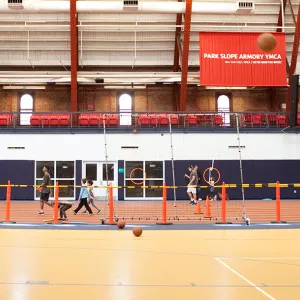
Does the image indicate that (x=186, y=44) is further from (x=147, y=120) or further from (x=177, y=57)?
(x=147, y=120)

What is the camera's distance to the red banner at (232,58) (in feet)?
92.5

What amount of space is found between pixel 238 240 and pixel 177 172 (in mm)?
17239

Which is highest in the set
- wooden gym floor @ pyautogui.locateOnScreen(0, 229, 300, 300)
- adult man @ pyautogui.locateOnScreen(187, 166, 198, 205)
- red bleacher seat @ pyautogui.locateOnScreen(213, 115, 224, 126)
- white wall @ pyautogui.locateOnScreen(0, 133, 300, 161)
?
red bleacher seat @ pyautogui.locateOnScreen(213, 115, 224, 126)

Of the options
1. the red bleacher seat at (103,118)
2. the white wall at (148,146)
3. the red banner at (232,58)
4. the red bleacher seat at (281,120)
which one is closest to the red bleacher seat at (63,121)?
the white wall at (148,146)

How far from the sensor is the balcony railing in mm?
28406

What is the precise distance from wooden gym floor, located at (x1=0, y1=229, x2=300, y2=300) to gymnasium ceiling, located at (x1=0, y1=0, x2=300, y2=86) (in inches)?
788

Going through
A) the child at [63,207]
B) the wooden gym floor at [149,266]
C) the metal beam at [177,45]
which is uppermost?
the metal beam at [177,45]

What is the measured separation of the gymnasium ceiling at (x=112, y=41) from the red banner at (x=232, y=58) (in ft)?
3.24

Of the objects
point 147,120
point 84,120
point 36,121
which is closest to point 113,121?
point 84,120

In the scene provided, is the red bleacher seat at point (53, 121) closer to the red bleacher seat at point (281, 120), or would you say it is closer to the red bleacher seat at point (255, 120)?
the red bleacher seat at point (255, 120)

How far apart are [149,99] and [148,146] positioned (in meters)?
6.93

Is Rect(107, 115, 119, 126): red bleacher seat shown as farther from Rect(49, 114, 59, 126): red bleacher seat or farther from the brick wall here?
the brick wall

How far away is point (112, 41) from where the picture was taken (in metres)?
31.0

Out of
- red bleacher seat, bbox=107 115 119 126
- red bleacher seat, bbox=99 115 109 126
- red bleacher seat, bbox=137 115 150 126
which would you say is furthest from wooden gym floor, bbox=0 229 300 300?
red bleacher seat, bbox=137 115 150 126
